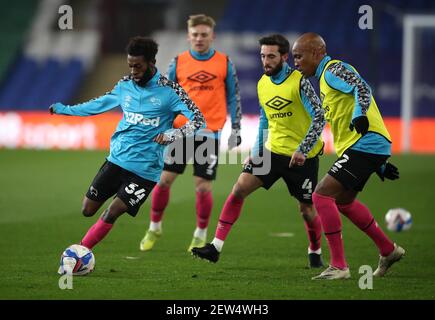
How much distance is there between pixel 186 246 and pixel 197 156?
958 mm

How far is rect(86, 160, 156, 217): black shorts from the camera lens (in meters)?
8.31

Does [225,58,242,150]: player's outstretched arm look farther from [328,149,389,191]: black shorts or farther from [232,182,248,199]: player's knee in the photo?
[328,149,389,191]: black shorts

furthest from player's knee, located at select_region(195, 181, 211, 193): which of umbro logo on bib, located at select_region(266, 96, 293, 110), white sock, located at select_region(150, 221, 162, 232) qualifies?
umbro logo on bib, located at select_region(266, 96, 293, 110)

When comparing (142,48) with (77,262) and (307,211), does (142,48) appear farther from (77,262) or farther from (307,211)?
(307,211)

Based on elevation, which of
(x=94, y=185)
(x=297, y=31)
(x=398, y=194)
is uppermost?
(x=297, y=31)

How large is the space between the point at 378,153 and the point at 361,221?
0.63 meters

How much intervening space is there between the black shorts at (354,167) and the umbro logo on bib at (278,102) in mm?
988

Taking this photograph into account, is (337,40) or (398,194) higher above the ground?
(337,40)

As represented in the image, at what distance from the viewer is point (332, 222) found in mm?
7938

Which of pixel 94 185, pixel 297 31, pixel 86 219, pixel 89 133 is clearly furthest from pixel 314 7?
pixel 94 185

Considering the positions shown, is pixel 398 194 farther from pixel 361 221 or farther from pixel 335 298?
pixel 335 298

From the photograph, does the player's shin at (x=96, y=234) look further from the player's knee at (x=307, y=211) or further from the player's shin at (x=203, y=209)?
the player's shin at (x=203, y=209)

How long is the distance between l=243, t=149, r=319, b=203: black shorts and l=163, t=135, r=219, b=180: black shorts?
1496mm
